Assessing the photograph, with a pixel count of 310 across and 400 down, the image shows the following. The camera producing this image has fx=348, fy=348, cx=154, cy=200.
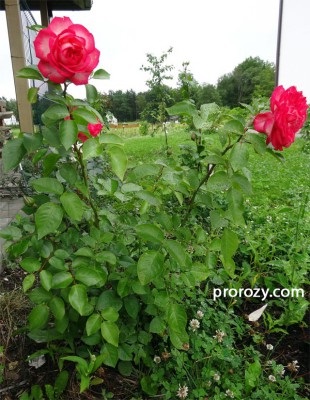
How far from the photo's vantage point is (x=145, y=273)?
0.79m

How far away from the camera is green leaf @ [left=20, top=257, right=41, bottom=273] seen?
833 mm

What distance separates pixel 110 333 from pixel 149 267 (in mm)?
208

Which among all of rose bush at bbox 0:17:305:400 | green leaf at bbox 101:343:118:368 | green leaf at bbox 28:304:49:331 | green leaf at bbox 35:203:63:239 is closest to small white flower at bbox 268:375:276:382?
rose bush at bbox 0:17:305:400

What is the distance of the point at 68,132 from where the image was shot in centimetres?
68

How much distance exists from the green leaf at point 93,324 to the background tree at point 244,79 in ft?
31.5

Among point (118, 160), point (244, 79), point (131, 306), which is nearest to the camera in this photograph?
point (118, 160)

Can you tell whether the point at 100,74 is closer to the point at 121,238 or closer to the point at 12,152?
the point at 12,152

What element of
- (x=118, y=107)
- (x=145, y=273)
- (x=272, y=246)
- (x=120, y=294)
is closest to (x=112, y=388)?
(x=120, y=294)

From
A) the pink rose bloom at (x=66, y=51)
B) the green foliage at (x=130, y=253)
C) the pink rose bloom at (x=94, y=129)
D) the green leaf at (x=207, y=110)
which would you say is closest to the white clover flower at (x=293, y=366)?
the green foliage at (x=130, y=253)

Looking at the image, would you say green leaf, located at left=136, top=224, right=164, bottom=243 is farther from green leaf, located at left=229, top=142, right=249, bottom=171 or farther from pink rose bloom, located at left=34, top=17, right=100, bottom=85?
pink rose bloom, located at left=34, top=17, right=100, bottom=85

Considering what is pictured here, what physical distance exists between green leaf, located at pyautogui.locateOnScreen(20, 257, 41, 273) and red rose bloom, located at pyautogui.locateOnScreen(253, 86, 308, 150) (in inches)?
23.7

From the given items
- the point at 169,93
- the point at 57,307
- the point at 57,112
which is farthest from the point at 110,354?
the point at 169,93

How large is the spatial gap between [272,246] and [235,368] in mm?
623

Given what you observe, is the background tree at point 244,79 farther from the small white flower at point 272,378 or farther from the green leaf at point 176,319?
the green leaf at point 176,319
